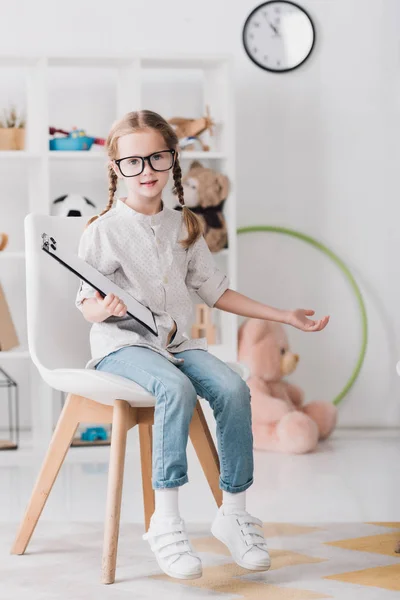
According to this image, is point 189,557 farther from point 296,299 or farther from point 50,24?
point 50,24

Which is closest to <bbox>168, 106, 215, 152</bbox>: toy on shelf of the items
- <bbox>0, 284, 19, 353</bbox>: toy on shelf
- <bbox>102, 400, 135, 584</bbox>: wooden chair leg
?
<bbox>0, 284, 19, 353</bbox>: toy on shelf

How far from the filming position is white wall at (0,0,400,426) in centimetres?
355

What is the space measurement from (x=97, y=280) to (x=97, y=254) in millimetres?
108

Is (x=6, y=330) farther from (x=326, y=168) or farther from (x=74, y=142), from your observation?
(x=326, y=168)

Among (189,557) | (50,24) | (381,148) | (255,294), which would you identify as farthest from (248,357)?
(189,557)

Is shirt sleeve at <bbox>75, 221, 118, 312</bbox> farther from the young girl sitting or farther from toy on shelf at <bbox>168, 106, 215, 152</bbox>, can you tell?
toy on shelf at <bbox>168, 106, 215, 152</bbox>

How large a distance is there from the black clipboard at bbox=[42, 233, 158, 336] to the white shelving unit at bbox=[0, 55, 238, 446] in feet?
4.59

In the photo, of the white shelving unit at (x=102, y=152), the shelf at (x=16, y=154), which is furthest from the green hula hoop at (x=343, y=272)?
the shelf at (x=16, y=154)

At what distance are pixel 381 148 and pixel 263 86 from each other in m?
0.50

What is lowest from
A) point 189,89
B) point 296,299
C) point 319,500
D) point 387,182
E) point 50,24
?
point 319,500

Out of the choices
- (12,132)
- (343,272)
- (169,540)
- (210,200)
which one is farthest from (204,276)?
(343,272)

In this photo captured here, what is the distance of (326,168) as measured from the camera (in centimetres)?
360

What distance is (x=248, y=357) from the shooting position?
3338 mm

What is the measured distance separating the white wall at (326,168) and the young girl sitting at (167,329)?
1609mm
